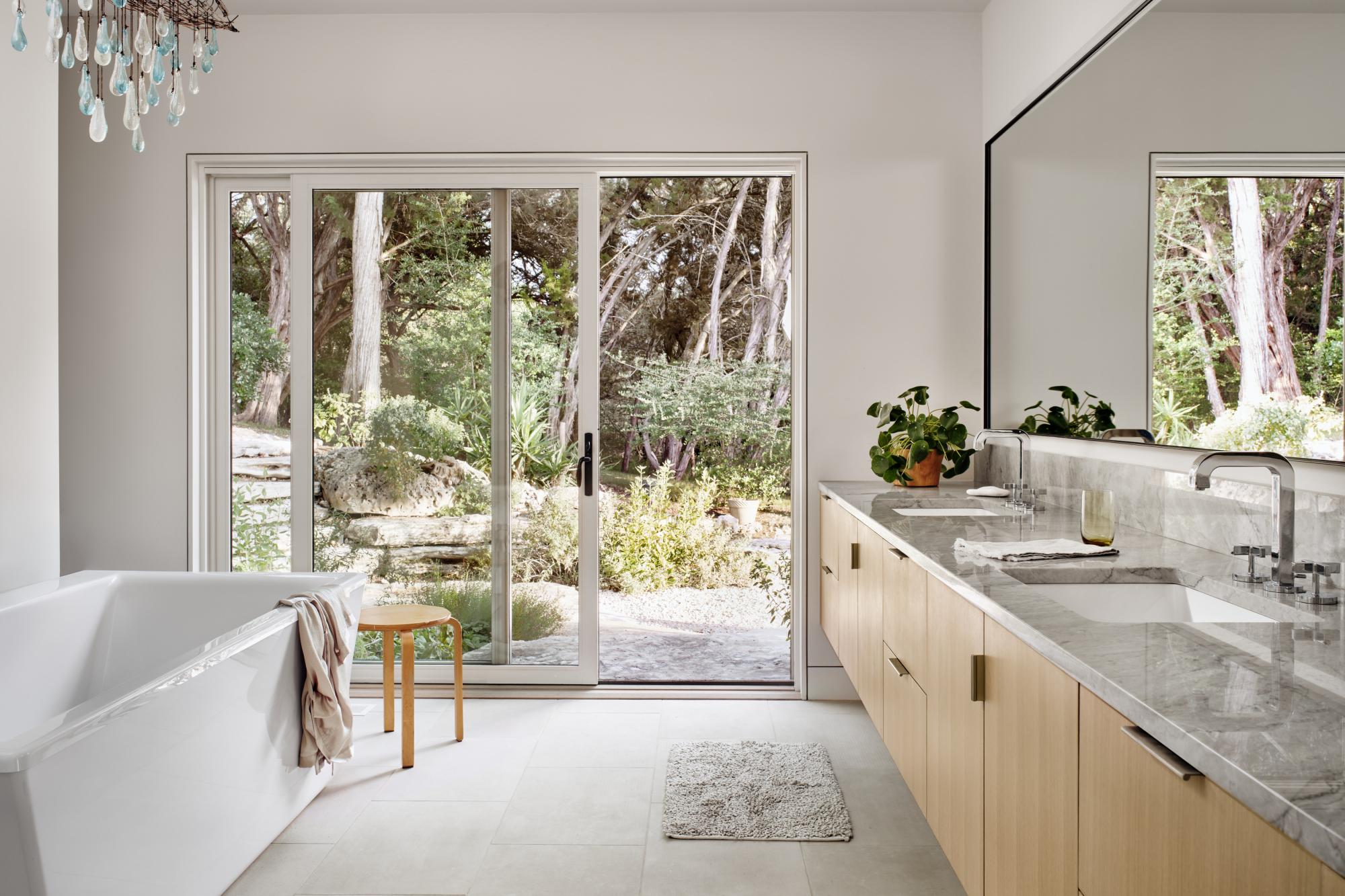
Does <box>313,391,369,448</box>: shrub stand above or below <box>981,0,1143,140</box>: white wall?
below

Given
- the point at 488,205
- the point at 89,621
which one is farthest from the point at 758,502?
the point at 89,621

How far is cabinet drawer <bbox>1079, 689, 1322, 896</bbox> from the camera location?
2.52ft

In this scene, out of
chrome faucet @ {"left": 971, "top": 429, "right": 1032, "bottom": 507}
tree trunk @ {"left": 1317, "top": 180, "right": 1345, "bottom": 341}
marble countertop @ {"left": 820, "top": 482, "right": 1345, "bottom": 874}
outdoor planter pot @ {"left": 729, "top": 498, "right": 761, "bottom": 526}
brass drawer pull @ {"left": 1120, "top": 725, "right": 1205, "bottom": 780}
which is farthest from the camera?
outdoor planter pot @ {"left": 729, "top": 498, "right": 761, "bottom": 526}

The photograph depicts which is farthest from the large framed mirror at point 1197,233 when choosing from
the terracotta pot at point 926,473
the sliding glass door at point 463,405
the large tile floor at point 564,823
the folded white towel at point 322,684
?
the folded white towel at point 322,684

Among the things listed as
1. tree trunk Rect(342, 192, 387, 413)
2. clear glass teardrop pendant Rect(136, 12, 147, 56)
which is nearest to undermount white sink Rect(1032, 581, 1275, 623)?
clear glass teardrop pendant Rect(136, 12, 147, 56)

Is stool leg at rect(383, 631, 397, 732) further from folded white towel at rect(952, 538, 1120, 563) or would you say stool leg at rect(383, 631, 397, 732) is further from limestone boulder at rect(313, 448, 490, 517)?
folded white towel at rect(952, 538, 1120, 563)

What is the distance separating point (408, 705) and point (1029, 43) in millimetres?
3067

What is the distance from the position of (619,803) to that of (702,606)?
3.12 metres

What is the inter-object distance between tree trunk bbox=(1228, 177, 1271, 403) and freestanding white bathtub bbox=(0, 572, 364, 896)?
2.31 m

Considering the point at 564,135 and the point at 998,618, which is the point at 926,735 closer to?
the point at 998,618

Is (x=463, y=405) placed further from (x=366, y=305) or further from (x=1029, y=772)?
(x=1029, y=772)

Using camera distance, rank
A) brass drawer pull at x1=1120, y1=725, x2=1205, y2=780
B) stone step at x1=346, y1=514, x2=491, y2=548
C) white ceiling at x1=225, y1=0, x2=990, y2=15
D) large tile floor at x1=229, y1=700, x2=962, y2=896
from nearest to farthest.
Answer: brass drawer pull at x1=1120, y1=725, x2=1205, y2=780
large tile floor at x1=229, y1=700, x2=962, y2=896
white ceiling at x1=225, y1=0, x2=990, y2=15
stone step at x1=346, y1=514, x2=491, y2=548

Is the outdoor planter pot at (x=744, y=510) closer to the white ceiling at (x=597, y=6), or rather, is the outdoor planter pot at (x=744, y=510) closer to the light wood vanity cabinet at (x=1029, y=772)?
the white ceiling at (x=597, y=6)

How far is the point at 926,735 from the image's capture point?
1943 millimetres
